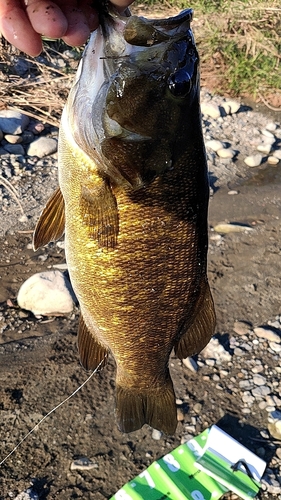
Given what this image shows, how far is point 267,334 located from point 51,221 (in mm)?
2682

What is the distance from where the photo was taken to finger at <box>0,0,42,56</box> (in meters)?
1.56

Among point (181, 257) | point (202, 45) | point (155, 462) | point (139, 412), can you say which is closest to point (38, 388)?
point (155, 462)

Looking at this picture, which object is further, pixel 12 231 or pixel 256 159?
pixel 256 159

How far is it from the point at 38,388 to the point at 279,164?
4.22m

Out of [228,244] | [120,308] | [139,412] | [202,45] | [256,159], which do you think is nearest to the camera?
[120,308]

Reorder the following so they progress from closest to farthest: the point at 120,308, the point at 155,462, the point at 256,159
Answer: the point at 120,308
the point at 155,462
the point at 256,159

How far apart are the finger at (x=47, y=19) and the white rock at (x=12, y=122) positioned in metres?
4.05

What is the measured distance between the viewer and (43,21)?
5.03 feet

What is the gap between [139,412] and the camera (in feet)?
7.63

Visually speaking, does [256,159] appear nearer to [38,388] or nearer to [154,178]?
[38,388]

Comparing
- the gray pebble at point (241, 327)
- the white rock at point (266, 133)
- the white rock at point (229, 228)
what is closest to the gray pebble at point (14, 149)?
the white rock at point (229, 228)

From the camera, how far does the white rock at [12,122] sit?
5.46 meters

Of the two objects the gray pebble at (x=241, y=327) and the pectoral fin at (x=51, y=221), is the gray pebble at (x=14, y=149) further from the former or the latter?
the pectoral fin at (x=51, y=221)

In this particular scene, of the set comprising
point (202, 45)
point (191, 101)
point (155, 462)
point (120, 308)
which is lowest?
point (155, 462)
